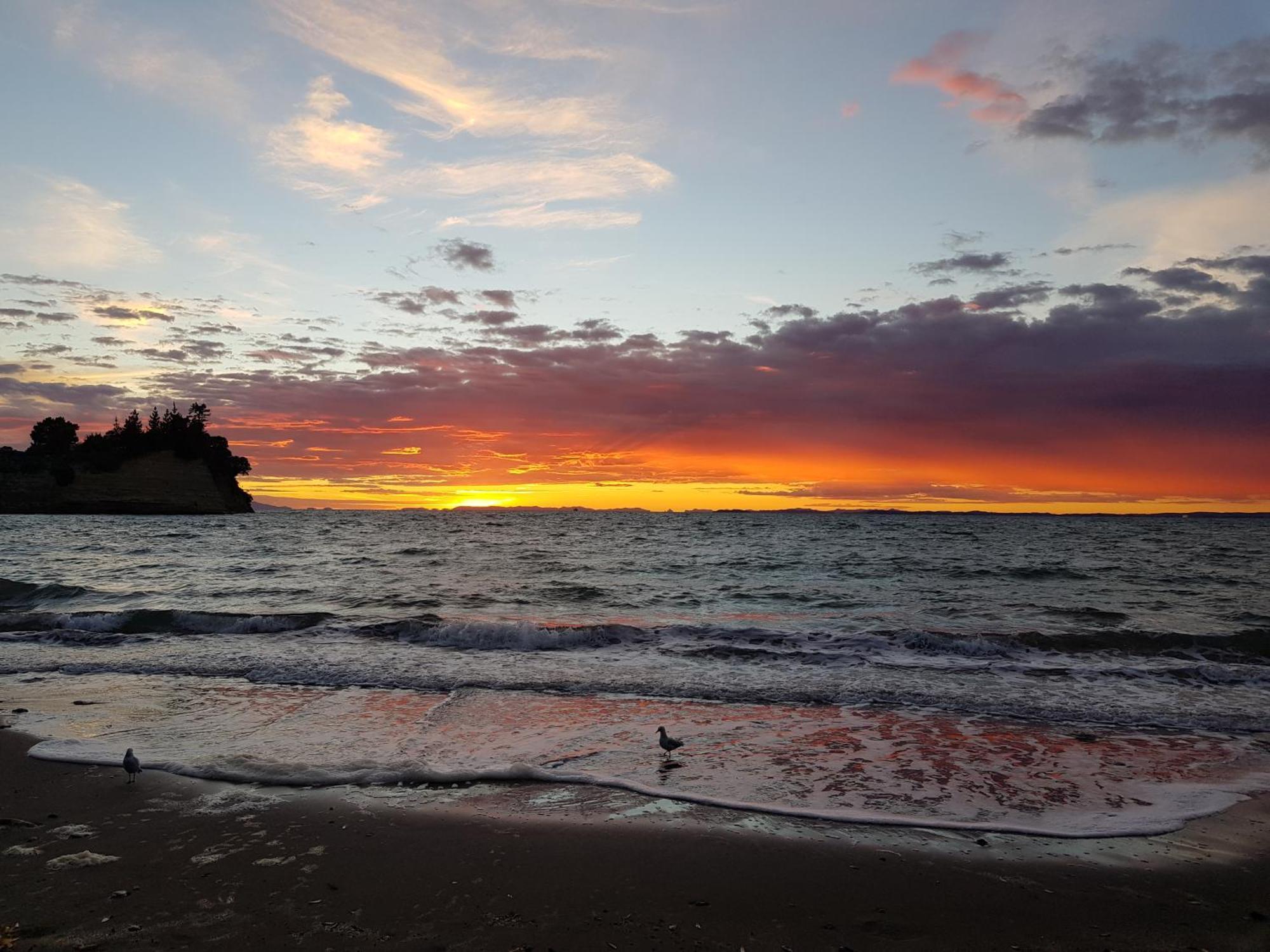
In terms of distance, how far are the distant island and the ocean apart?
10531cm

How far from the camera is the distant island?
113750 millimetres

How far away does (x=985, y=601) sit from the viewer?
25219mm

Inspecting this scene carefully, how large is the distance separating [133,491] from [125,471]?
3568mm

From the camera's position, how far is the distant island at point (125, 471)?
113750 mm

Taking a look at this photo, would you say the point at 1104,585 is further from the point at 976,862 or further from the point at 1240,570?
the point at 976,862

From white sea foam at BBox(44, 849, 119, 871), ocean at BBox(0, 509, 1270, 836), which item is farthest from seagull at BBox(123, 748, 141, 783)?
white sea foam at BBox(44, 849, 119, 871)

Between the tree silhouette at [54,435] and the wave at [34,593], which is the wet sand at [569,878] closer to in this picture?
the wave at [34,593]

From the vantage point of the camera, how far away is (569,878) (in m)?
5.67

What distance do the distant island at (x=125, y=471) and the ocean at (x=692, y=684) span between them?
4146 inches

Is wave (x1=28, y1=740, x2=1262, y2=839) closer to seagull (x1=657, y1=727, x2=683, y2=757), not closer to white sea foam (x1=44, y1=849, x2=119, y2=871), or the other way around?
seagull (x1=657, y1=727, x2=683, y2=757)

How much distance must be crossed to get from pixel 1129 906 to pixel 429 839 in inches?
226

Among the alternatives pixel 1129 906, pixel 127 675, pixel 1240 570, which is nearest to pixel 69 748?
pixel 127 675

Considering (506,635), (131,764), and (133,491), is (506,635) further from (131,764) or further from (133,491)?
(133,491)

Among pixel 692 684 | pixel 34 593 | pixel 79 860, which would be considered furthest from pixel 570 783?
pixel 34 593
